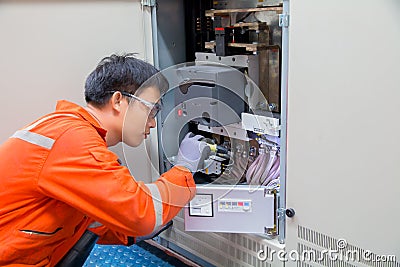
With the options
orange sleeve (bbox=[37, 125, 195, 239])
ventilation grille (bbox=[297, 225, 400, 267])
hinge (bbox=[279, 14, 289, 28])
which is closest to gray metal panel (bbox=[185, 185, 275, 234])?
ventilation grille (bbox=[297, 225, 400, 267])

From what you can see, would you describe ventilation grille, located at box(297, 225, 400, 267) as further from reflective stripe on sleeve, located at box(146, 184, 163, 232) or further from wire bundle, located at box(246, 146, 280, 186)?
reflective stripe on sleeve, located at box(146, 184, 163, 232)

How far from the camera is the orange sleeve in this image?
1.18 meters

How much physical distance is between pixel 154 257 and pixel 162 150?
0.50 meters

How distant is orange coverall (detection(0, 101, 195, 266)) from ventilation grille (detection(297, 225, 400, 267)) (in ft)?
1.62

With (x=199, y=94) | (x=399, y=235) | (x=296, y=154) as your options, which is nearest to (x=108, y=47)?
(x=199, y=94)

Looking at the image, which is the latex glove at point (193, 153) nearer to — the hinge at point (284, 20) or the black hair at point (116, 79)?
the black hair at point (116, 79)

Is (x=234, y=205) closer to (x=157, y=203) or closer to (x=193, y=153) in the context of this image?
(x=193, y=153)

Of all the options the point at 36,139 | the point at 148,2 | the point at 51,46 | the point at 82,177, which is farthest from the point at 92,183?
the point at 148,2

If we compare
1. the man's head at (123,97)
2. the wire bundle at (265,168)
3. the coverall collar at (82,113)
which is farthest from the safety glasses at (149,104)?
the wire bundle at (265,168)

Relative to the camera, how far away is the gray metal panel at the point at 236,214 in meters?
1.57

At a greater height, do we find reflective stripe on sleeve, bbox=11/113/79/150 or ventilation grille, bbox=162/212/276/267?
reflective stripe on sleeve, bbox=11/113/79/150

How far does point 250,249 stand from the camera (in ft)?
5.40

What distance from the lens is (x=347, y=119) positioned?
1.24 m

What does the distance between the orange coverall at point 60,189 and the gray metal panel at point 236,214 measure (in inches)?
12.9
